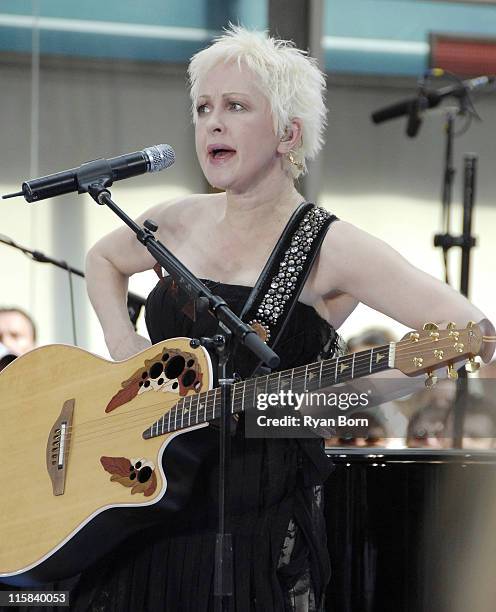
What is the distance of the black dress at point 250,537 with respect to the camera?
7.13 feet

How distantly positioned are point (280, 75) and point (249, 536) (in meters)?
0.97

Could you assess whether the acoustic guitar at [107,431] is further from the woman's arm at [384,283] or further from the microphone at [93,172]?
the microphone at [93,172]

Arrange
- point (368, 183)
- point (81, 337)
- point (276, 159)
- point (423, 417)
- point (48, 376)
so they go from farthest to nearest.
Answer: point (368, 183) → point (81, 337) → point (423, 417) → point (48, 376) → point (276, 159)

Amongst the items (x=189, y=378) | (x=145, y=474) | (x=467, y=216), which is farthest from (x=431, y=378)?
(x=467, y=216)

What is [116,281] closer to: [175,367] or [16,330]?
[175,367]

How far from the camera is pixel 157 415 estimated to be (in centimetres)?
220

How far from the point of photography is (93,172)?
7.15ft

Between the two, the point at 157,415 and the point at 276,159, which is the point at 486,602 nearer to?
the point at 157,415

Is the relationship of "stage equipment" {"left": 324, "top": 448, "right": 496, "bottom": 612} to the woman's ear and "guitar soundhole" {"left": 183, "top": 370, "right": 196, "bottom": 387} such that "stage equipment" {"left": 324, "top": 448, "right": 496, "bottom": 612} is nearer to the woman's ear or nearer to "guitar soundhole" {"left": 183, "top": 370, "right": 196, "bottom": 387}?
"guitar soundhole" {"left": 183, "top": 370, "right": 196, "bottom": 387}

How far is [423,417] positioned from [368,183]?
387cm

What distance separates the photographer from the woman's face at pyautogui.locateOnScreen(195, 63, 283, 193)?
229 centimetres

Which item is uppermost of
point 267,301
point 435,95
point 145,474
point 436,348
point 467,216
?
point 435,95

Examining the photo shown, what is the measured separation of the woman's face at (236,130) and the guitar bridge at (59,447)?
621mm

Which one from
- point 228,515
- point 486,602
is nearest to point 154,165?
point 228,515
